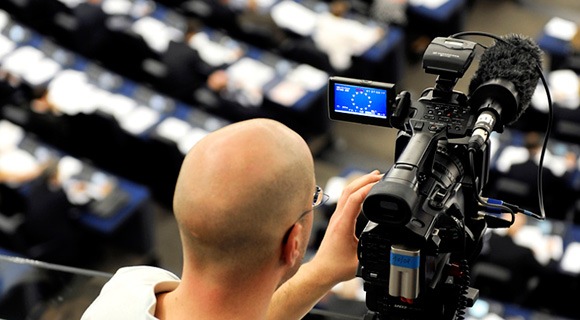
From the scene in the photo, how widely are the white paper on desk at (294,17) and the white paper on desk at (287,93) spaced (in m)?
1.06

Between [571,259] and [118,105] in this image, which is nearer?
[571,259]

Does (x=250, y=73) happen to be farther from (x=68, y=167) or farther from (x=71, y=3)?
(x=71, y=3)

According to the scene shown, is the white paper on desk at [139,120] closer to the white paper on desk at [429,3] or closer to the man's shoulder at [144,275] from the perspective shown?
the white paper on desk at [429,3]

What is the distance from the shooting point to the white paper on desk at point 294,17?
1035 centimetres

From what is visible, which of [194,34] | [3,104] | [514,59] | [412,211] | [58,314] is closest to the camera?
[412,211]

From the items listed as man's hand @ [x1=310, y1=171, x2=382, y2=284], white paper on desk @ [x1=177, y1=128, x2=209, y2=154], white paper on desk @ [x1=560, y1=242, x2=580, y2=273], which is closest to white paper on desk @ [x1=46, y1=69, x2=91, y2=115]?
white paper on desk @ [x1=177, y1=128, x2=209, y2=154]

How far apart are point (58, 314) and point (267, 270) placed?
2742 mm

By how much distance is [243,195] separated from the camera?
6.82ft

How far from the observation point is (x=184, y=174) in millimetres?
2168

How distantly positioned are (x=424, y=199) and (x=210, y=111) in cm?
695

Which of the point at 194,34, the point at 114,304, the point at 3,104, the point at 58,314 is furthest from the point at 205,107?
the point at 114,304

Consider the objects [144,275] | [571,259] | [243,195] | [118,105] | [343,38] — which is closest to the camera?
[243,195]

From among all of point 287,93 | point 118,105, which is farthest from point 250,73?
point 118,105

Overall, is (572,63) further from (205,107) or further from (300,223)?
(300,223)
